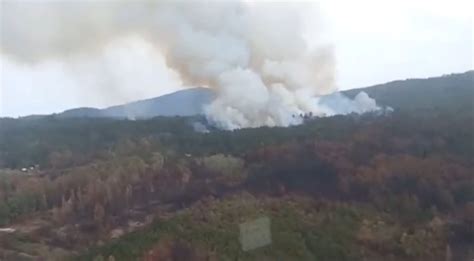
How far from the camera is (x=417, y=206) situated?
3450 centimetres

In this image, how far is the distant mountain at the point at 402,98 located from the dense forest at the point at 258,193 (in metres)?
12.9

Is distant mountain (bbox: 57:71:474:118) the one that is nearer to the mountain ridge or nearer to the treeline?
the mountain ridge

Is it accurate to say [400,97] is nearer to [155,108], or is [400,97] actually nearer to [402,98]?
[402,98]

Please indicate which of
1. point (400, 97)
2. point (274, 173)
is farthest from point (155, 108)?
point (274, 173)

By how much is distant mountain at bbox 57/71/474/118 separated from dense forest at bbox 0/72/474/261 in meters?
12.9

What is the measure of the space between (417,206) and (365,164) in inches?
290

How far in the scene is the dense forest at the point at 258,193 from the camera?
2825 cm

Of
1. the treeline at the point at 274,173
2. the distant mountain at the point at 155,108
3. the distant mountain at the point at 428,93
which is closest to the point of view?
the treeline at the point at 274,173

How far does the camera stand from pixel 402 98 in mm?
84875

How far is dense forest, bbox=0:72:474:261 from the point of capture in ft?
92.7

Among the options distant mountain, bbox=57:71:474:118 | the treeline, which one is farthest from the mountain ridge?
the treeline

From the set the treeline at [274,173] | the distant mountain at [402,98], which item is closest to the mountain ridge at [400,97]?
the distant mountain at [402,98]

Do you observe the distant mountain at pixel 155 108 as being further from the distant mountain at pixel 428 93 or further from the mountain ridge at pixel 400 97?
the distant mountain at pixel 428 93

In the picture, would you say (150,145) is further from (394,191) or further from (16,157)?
(394,191)
